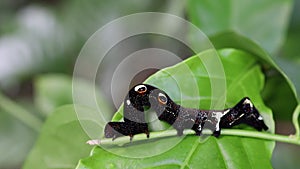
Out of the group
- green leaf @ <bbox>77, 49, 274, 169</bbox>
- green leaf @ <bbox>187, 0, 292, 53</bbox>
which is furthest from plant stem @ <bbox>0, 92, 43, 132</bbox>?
green leaf @ <bbox>77, 49, 274, 169</bbox>

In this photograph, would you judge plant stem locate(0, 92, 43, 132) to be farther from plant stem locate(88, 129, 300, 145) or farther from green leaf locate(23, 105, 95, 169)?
plant stem locate(88, 129, 300, 145)

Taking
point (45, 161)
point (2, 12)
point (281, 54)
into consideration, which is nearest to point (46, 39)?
point (2, 12)

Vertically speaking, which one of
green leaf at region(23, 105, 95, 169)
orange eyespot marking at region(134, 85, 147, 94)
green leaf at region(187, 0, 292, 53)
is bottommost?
green leaf at region(23, 105, 95, 169)

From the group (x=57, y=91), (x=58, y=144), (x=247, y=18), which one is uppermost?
(x=247, y=18)

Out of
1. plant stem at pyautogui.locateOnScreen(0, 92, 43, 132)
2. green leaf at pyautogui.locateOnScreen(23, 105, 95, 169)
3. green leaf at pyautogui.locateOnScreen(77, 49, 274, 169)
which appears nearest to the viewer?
green leaf at pyautogui.locateOnScreen(77, 49, 274, 169)

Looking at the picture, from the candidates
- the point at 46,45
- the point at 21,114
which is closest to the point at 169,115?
the point at 21,114

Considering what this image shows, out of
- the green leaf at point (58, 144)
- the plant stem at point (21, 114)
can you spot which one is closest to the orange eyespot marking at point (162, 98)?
the green leaf at point (58, 144)

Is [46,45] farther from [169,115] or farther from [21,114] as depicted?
[169,115]
